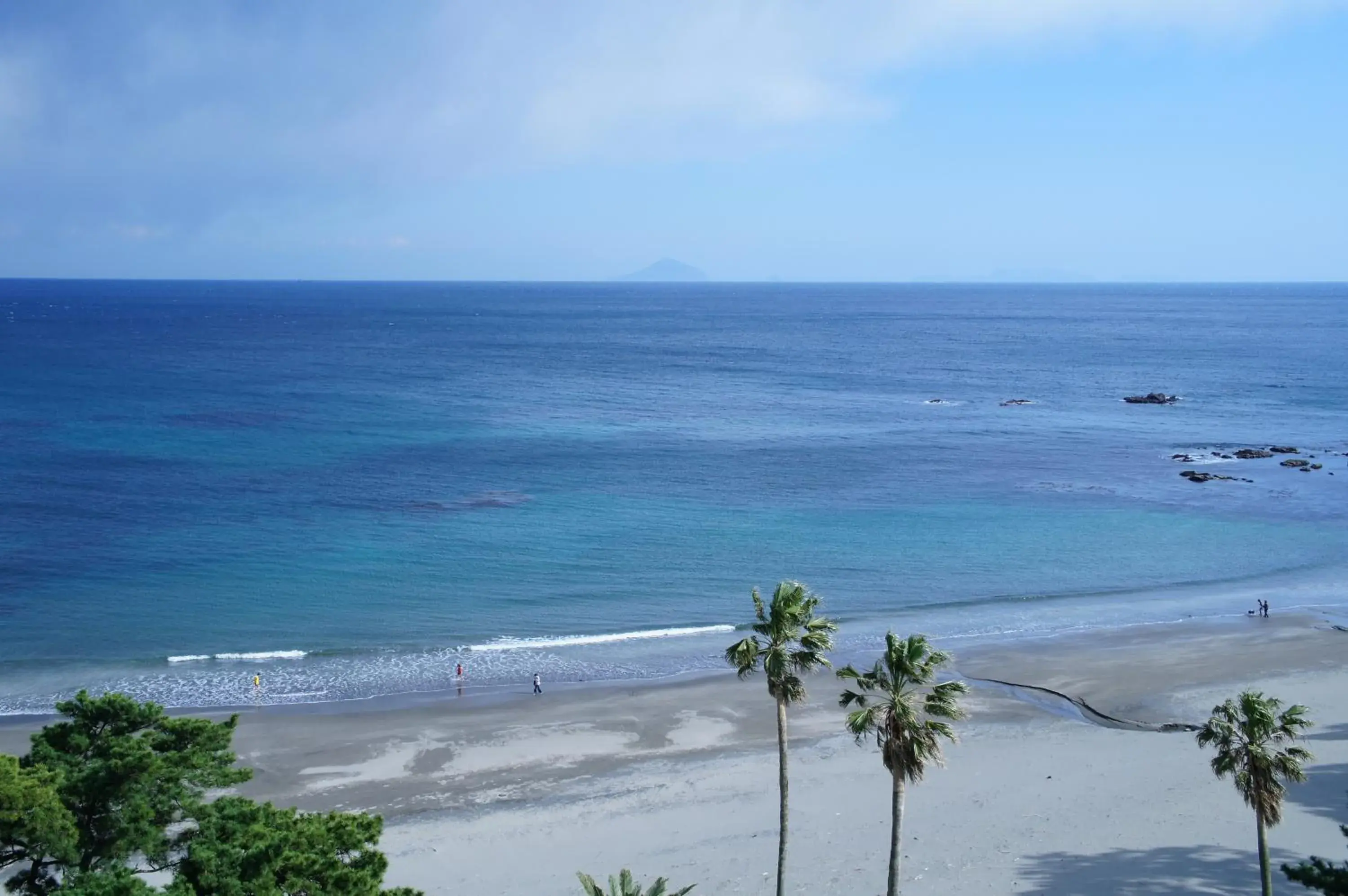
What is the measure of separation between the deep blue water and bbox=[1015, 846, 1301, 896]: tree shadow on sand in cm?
1875

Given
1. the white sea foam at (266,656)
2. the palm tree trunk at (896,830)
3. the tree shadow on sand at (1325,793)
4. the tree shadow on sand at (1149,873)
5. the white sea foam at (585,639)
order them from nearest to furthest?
the palm tree trunk at (896,830) → the tree shadow on sand at (1149,873) → the tree shadow on sand at (1325,793) → the white sea foam at (266,656) → the white sea foam at (585,639)

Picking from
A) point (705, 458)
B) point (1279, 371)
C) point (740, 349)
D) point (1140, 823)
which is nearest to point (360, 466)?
point (705, 458)

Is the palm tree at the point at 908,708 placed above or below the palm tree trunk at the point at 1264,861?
above

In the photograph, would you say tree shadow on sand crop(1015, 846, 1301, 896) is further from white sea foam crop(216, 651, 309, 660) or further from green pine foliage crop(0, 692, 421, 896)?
white sea foam crop(216, 651, 309, 660)

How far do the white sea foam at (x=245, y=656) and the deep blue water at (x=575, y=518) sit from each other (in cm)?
27

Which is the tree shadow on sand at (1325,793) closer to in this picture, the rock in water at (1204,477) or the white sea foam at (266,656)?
the white sea foam at (266,656)

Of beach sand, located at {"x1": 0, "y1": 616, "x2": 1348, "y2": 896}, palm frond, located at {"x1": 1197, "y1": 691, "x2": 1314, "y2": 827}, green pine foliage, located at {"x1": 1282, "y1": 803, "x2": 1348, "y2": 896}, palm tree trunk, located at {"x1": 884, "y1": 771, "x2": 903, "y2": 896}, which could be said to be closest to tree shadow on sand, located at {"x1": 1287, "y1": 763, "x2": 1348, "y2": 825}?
beach sand, located at {"x1": 0, "y1": 616, "x2": 1348, "y2": 896}

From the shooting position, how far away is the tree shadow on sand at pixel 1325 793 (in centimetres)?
2805

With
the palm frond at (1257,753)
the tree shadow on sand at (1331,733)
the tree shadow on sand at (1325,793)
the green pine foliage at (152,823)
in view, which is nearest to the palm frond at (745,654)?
the green pine foliage at (152,823)

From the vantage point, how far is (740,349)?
169375mm

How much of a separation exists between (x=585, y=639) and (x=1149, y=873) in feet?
82.9

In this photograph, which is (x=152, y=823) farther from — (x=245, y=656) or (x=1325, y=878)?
(x=245, y=656)

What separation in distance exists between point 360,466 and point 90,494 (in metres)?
16.3

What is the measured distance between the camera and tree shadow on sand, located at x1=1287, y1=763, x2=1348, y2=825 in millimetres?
28047
